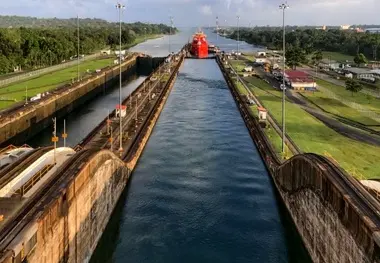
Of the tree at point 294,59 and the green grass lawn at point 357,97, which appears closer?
the green grass lawn at point 357,97

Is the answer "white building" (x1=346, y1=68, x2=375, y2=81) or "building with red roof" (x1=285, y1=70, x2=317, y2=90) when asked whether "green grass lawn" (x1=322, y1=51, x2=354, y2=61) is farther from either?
"building with red roof" (x1=285, y1=70, x2=317, y2=90)

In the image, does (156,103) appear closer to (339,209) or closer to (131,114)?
(131,114)

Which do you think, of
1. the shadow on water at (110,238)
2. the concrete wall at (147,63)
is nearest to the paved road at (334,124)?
the shadow on water at (110,238)

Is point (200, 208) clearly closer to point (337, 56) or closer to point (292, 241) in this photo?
point (292, 241)

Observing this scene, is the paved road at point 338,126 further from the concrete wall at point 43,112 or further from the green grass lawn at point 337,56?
the green grass lawn at point 337,56

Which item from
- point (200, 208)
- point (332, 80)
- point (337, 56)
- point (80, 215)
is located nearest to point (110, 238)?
point (80, 215)

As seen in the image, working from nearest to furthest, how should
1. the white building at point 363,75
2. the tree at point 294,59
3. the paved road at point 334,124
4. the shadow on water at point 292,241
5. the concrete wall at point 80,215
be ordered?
the concrete wall at point 80,215 → the shadow on water at point 292,241 → the paved road at point 334,124 → the white building at point 363,75 → the tree at point 294,59

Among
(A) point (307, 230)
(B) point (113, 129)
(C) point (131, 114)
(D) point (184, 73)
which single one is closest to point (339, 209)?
(A) point (307, 230)
